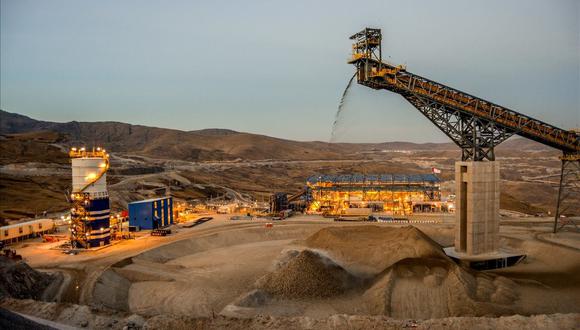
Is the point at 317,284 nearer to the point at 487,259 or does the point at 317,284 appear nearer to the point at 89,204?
the point at 487,259

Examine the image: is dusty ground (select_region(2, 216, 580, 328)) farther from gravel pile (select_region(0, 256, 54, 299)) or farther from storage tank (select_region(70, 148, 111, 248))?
storage tank (select_region(70, 148, 111, 248))

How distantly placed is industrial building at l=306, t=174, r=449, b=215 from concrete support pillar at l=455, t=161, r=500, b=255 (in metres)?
35.8

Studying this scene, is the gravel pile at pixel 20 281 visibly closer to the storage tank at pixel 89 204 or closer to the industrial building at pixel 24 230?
the storage tank at pixel 89 204

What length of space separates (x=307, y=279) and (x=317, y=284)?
895 millimetres

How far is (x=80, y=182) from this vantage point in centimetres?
4484

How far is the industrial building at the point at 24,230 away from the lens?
47416mm

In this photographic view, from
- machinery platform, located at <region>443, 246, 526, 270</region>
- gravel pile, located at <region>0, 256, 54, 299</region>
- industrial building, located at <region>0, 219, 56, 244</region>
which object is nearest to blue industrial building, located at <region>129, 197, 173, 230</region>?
industrial building, located at <region>0, 219, 56, 244</region>

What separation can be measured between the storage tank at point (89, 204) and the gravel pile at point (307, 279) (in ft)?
77.8

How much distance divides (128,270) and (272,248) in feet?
57.0

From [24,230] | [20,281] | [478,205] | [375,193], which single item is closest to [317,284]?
[478,205]

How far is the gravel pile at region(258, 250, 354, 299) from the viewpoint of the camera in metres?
31.0

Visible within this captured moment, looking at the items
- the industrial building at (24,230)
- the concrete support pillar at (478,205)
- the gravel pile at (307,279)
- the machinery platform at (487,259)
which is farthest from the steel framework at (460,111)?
the industrial building at (24,230)

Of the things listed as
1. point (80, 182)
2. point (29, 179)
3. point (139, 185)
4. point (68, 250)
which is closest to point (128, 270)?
point (68, 250)

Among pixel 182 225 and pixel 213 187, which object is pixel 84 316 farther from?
pixel 213 187
